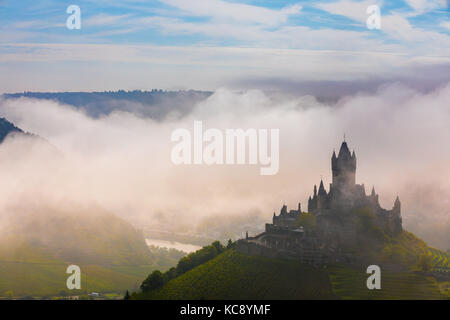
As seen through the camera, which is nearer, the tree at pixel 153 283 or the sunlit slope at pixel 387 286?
the sunlit slope at pixel 387 286

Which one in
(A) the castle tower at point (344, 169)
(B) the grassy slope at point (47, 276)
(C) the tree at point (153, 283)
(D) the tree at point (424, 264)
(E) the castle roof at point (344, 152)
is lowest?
(B) the grassy slope at point (47, 276)

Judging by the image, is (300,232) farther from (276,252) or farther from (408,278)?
Answer: (408,278)

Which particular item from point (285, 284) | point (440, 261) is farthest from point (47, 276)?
point (440, 261)

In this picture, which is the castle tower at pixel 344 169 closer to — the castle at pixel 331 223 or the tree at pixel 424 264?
the castle at pixel 331 223

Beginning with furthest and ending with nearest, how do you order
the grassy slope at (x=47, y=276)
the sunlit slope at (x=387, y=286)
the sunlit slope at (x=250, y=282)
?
the grassy slope at (x=47, y=276) < the sunlit slope at (x=250, y=282) < the sunlit slope at (x=387, y=286)

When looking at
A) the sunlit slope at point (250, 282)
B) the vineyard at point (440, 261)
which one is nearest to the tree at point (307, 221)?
the sunlit slope at point (250, 282)

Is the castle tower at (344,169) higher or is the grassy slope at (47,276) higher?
the castle tower at (344,169)
